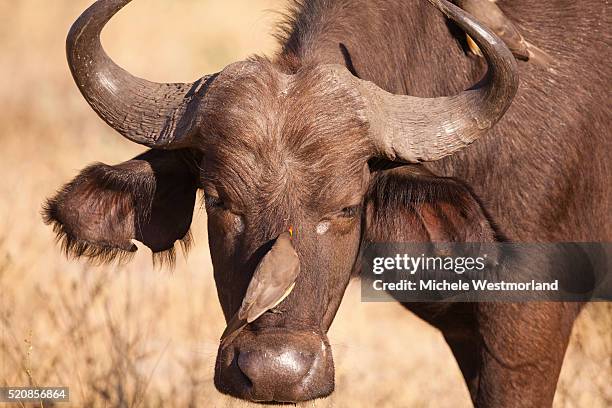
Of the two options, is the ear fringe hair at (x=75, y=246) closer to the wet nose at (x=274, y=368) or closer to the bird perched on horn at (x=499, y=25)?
the wet nose at (x=274, y=368)

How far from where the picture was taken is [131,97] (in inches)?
199

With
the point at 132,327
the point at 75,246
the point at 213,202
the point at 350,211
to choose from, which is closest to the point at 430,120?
the point at 350,211

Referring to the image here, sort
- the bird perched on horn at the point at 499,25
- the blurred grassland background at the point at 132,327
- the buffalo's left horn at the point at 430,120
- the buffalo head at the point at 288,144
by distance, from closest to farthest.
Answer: the buffalo head at the point at 288,144, the buffalo's left horn at the point at 430,120, the bird perched on horn at the point at 499,25, the blurred grassland background at the point at 132,327

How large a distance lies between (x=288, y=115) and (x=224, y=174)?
1.24 ft

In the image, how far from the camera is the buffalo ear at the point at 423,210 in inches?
203

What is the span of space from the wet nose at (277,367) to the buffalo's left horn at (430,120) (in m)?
0.92

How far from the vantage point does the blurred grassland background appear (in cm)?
703

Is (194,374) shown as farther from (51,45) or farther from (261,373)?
(51,45)

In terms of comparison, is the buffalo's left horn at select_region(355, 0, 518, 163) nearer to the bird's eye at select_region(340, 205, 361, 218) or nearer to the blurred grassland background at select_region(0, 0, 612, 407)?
the bird's eye at select_region(340, 205, 361, 218)

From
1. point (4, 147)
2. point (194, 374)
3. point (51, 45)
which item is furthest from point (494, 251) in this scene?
point (51, 45)

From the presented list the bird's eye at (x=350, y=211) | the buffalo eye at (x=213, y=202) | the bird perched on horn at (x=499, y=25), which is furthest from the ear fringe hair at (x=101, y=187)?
the bird perched on horn at (x=499, y=25)

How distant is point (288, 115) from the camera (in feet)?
15.4

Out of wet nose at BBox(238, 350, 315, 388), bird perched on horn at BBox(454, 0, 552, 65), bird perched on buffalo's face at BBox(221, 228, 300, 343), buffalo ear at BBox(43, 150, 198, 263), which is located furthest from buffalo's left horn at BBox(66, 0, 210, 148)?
bird perched on horn at BBox(454, 0, 552, 65)

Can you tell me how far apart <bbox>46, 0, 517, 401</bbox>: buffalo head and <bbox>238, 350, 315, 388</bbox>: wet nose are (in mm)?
12
